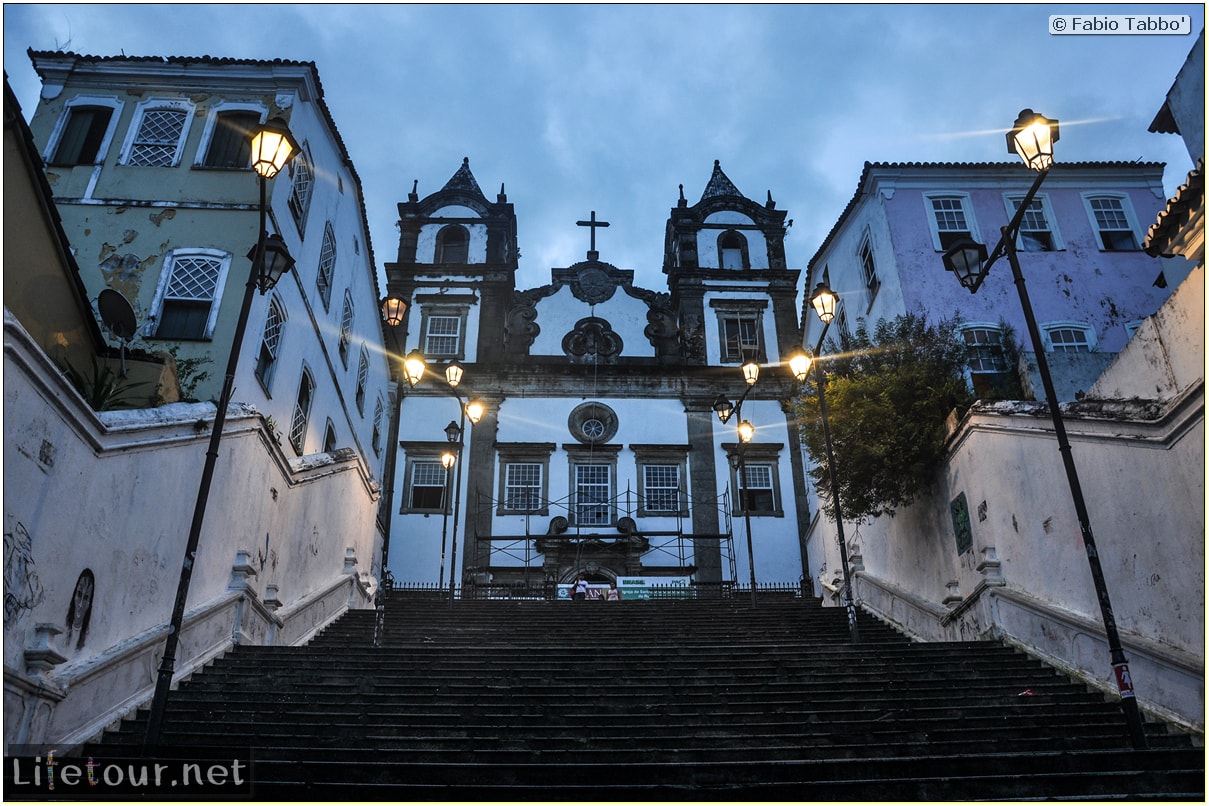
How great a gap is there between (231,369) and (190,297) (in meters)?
7.09

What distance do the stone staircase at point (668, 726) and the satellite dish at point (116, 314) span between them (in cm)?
574

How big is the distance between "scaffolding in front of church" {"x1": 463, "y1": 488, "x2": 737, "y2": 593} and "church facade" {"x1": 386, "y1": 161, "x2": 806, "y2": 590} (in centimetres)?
4

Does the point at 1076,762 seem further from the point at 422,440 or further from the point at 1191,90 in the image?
the point at 422,440

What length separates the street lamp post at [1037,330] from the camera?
707 cm

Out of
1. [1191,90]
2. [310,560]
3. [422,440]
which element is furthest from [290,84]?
[1191,90]

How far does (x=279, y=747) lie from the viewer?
272 inches

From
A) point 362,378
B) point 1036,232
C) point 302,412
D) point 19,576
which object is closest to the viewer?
point 19,576

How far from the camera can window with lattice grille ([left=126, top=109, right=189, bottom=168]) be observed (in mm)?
16031

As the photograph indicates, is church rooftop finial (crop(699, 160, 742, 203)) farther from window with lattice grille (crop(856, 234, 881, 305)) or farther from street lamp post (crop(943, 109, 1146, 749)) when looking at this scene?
street lamp post (crop(943, 109, 1146, 749))

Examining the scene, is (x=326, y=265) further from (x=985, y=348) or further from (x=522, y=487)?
→ (x=985, y=348)

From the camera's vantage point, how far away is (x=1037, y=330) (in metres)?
8.96

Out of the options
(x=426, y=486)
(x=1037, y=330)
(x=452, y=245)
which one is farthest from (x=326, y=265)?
(x=1037, y=330)

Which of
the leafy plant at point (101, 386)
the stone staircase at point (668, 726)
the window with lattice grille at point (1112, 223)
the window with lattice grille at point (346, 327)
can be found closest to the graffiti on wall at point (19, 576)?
the stone staircase at point (668, 726)

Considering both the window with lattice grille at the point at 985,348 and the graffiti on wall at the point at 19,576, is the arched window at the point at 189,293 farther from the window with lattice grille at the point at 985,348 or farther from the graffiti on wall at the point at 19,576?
the window with lattice grille at the point at 985,348
